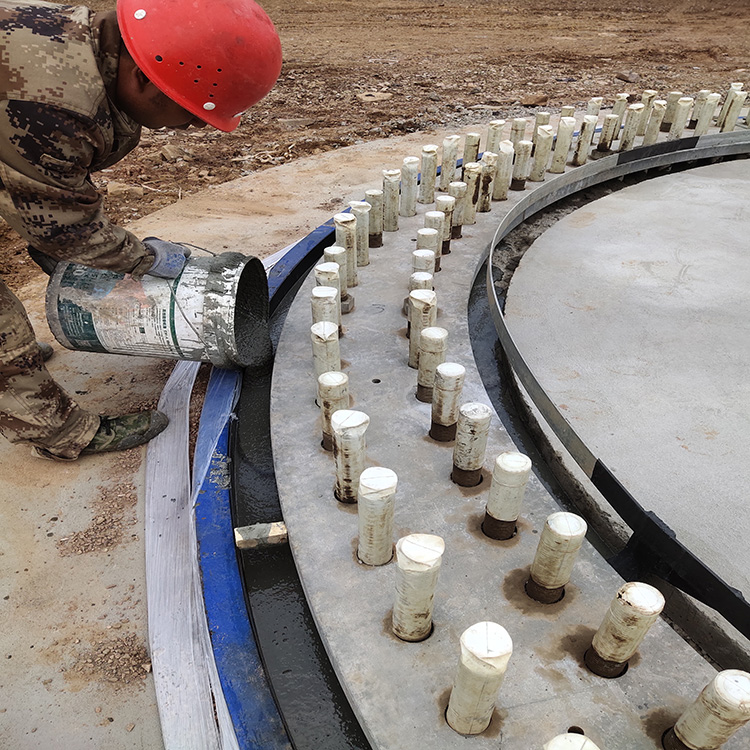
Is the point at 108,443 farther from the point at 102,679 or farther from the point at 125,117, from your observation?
the point at 125,117

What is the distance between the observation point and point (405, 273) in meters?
3.03

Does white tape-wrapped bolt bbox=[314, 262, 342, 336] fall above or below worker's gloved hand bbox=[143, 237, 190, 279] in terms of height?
below

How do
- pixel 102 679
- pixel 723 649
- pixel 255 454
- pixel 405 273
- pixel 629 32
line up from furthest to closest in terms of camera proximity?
pixel 629 32, pixel 405 273, pixel 255 454, pixel 723 649, pixel 102 679

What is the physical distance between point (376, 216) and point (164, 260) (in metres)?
1.30

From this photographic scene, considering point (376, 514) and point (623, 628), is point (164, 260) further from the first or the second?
point (623, 628)

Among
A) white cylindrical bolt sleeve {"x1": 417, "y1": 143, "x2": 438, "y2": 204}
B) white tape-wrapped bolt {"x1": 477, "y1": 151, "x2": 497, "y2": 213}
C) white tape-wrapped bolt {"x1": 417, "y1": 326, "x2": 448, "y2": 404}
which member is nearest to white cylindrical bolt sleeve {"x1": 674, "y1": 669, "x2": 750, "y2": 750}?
white tape-wrapped bolt {"x1": 417, "y1": 326, "x2": 448, "y2": 404}

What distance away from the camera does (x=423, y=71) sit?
400 inches

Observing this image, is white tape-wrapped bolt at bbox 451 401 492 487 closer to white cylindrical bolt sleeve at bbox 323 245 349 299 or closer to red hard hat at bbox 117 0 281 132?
white cylindrical bolt sleeve at bbox 323 245 349 299

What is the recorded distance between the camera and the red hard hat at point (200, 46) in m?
1.96

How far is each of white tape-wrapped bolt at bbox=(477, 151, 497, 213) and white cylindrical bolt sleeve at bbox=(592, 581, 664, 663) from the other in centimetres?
275

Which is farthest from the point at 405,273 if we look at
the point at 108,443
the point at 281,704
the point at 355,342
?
the point at 281,704

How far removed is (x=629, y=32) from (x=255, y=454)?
16082 millimetres

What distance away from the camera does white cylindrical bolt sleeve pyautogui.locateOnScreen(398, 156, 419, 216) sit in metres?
3.44

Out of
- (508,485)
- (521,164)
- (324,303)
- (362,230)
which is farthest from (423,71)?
(508,485)
